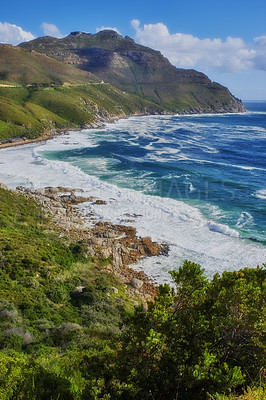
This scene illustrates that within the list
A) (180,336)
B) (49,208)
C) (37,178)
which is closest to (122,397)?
(180,336)

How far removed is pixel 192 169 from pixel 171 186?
13.8m

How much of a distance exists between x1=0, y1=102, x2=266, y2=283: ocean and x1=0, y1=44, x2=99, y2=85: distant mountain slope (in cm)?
7076

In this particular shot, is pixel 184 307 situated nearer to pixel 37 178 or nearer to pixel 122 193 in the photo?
pixel 122 193

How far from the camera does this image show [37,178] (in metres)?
48.0

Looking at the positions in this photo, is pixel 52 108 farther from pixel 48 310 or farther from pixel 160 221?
pixel 48 310

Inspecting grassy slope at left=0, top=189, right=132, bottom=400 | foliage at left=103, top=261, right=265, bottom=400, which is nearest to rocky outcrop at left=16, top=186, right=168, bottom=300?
grassy slope at left=0, top=189, right=132, bottom=400

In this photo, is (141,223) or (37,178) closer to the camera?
(141,223)

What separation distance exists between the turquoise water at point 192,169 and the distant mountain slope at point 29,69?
218ft

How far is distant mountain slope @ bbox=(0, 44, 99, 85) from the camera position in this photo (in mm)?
137500

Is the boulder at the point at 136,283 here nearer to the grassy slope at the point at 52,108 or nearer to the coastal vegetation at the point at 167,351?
the coastal vegetation at the point at 167,351

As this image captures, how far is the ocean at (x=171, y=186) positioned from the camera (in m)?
28.6

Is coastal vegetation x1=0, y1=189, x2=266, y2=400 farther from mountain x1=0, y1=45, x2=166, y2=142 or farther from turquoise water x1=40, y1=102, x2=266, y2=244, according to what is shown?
mountain x1=0, y1=45, x2=166, y2=142

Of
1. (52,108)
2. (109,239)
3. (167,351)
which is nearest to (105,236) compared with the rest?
(109,239)

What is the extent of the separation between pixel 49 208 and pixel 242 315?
99.7 ft
